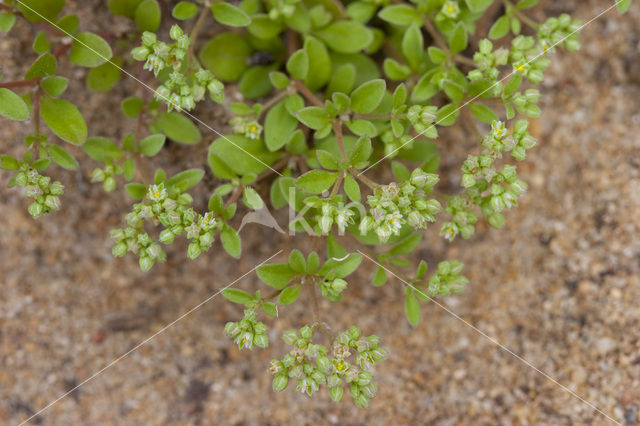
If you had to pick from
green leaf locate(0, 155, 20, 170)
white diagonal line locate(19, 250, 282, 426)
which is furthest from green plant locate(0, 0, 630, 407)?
white diagonal line locate(19, 250, 282, 426)

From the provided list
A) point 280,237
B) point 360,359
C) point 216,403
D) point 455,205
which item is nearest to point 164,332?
point 216,403

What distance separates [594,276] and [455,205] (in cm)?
129

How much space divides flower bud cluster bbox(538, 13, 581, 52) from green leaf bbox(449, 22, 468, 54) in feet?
1.32

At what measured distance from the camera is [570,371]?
3.53 meters

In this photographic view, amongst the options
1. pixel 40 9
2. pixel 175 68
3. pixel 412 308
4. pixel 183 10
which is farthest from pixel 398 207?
pixel 40 9

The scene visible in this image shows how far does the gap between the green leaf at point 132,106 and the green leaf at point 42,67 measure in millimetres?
406

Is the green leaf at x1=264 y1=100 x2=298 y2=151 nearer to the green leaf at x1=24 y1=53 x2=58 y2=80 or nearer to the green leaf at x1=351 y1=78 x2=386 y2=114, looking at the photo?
the green leaf at x1=351 y1=78 x2=386 y2=114

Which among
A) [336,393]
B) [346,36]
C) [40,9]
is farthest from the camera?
[346,36]

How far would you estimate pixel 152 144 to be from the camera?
320 cm

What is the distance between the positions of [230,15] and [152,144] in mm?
803

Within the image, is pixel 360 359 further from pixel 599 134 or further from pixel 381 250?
pixel 599 134

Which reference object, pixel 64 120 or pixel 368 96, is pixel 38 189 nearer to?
pixel 64 120

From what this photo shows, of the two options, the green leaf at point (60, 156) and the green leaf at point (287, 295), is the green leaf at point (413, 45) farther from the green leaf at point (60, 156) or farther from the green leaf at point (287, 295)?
the green leaf at point (60, 156)

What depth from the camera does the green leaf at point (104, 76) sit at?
339 centimetres
